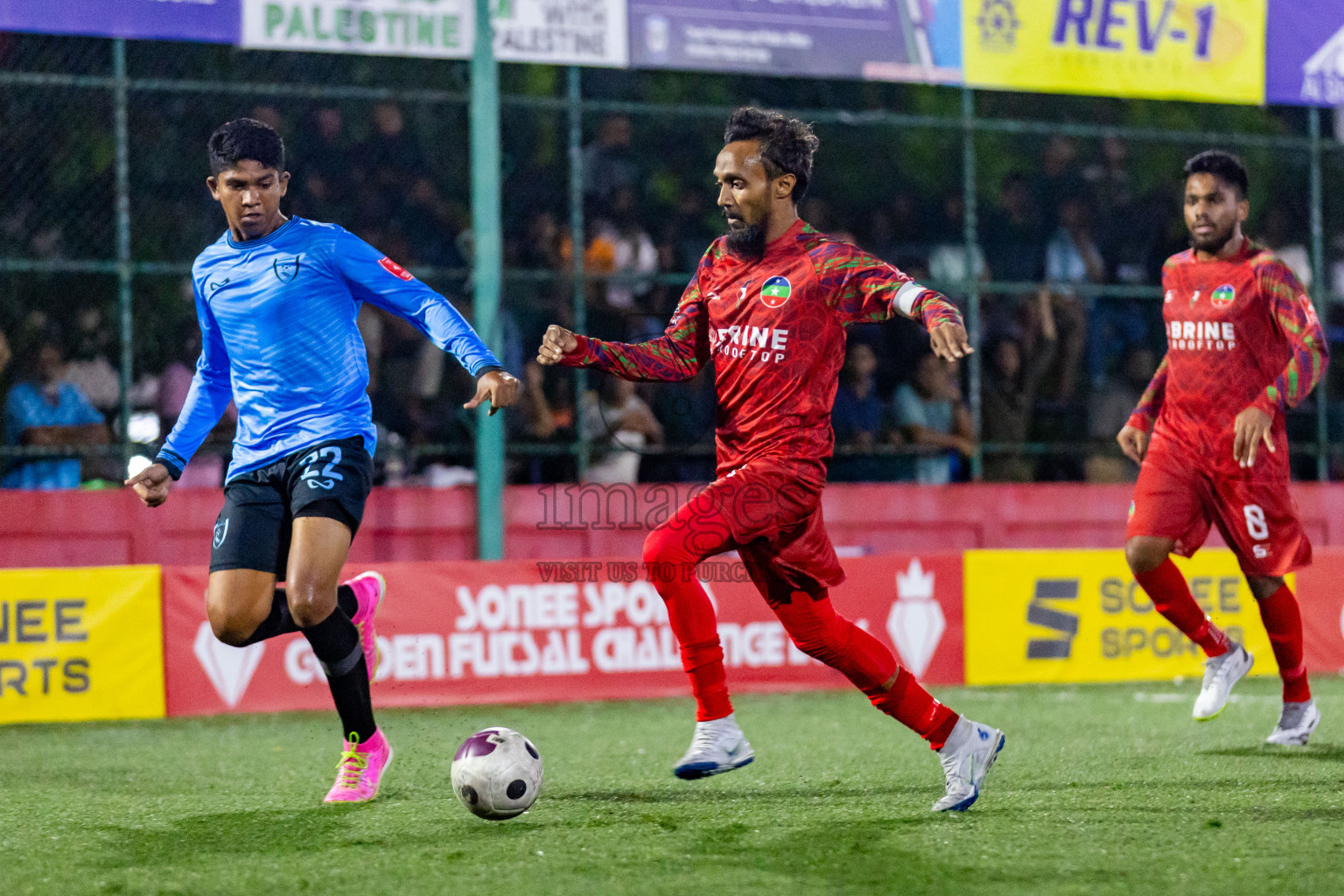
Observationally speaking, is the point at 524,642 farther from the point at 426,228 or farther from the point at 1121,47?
the point at 1121,47

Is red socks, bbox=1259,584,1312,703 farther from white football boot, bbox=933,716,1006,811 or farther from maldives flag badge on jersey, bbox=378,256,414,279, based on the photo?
maldives flag badge on jersey, bbox=378,256,414,279

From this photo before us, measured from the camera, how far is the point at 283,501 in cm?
529

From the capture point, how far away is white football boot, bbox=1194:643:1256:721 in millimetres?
6777

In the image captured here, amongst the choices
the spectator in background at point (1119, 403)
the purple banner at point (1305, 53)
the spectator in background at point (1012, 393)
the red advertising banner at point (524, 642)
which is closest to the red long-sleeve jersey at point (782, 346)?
the red advertising banner at point (524, 642)

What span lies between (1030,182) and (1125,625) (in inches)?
184

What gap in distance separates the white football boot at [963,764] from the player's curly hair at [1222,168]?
2.89 meters

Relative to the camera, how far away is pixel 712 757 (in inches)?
199

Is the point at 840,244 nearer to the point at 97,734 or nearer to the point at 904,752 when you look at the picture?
the point at 904,752

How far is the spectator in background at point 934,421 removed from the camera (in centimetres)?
1163

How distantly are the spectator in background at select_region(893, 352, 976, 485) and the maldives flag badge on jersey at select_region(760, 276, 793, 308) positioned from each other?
6.53 meters

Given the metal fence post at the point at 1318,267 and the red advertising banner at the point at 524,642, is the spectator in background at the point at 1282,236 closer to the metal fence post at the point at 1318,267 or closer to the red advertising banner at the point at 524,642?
the metal fence post at the point at 1318,267

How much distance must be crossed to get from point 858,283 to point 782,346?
0.31 meters

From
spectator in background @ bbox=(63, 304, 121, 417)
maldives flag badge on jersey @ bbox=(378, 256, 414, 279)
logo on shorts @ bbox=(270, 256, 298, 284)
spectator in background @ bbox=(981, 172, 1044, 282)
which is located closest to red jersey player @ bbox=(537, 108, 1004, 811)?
maldives flag badge on jersey @ bbox=(378, 256, 414, 279)

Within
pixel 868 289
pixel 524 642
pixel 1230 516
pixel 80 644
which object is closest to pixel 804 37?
pixel 524 642
